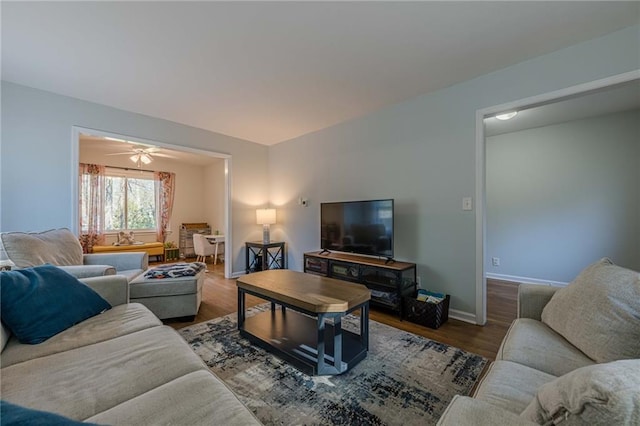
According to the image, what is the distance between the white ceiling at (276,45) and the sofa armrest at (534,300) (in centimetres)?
186

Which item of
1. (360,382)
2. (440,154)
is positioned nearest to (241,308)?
(360,382)

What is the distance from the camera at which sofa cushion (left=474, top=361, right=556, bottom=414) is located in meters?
0.90

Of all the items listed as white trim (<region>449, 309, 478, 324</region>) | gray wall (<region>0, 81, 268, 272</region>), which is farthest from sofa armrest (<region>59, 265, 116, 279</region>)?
white trim (<region>449, 309, 478, 324</region>)

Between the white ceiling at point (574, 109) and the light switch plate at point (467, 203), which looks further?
the white ceiling at point (574, 109)

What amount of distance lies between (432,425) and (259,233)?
4021mm

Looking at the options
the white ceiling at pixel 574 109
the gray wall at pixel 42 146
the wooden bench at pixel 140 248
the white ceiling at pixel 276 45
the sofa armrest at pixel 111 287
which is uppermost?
the white ceiling at pixel 276 45

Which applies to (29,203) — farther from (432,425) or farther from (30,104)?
(432,425)

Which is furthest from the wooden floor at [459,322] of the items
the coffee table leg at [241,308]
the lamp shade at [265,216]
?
the lamp shade at [265,216]

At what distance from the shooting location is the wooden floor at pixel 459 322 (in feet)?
7.30

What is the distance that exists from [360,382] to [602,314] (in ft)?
4.24

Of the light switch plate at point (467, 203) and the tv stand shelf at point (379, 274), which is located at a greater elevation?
the light switch plate at point (467, 203)

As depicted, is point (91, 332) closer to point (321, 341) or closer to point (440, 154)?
point (321, 341)

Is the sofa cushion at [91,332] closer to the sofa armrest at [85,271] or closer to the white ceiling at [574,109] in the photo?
the sofa armrest at [85,271]

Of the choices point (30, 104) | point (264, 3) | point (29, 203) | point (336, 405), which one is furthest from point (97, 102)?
point (336, 405)
